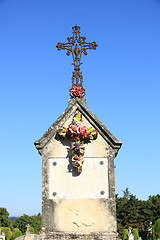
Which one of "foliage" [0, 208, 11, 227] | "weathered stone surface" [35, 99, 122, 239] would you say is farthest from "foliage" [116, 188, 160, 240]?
"weathered stone surface" [35, 99, 122, 239]

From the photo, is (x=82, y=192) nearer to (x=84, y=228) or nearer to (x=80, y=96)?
(x=84, y=228)

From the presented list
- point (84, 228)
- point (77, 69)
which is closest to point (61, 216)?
point (84, 228)

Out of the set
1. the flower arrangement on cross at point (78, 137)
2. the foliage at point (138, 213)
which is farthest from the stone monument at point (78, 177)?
the foliage at point (138, 213)

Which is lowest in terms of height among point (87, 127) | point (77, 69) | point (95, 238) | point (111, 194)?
point (95, 238)

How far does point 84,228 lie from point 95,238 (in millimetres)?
340

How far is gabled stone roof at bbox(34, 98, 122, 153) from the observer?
7.62 metres

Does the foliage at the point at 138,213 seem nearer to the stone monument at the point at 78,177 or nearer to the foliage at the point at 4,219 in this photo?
the foliage at the point at 4,219

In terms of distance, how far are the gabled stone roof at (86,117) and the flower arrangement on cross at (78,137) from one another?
210 mm

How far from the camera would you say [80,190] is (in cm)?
742

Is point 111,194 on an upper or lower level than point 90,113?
lower

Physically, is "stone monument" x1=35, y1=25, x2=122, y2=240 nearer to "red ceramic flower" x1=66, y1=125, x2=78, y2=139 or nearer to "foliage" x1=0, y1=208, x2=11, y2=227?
"red ceramic flower" x1=66, y1=125, x2=78, y2=139

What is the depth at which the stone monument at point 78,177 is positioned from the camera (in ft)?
23.4

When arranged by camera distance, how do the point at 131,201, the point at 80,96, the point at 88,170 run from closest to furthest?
the point at 88,170 < the point at 80,96 < the point at 131,201

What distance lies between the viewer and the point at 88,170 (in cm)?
754
